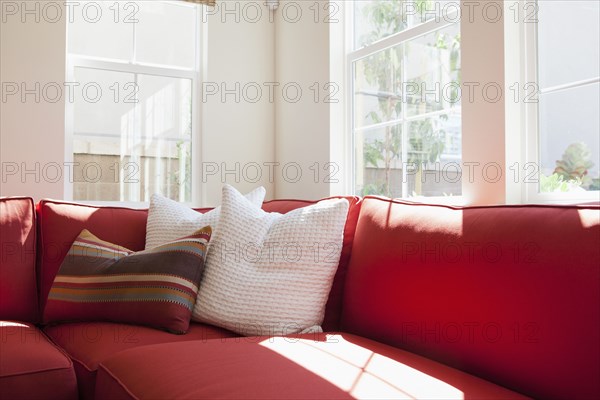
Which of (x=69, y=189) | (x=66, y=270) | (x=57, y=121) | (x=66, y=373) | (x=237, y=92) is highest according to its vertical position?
(x=237, y=92)

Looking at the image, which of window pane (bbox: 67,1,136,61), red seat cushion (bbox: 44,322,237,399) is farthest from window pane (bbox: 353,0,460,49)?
red seat cushion (bbox: 44,322,237,399)

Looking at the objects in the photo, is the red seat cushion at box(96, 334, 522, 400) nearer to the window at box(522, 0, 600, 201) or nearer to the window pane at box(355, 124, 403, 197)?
the window at box(522, 0, 600, 201)

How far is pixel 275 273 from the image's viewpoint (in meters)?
2.11

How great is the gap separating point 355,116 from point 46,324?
2.09 metres

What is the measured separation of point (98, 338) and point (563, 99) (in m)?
1.92

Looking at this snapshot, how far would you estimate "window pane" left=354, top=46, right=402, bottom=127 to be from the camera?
10.8ft

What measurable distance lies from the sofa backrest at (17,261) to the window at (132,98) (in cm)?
121

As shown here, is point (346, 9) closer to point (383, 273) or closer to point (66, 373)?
point (383, 273)

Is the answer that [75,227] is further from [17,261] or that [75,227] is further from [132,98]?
[132,98]

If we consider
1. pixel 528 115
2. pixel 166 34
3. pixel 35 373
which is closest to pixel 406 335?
pixel 35 373

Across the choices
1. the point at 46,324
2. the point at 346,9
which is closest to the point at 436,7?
the point at 346,9

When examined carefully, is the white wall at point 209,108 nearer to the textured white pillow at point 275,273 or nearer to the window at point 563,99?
the textured white pillow at point 275,273

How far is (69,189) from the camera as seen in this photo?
3623 mm

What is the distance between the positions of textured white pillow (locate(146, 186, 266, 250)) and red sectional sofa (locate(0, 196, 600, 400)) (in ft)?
1.37
